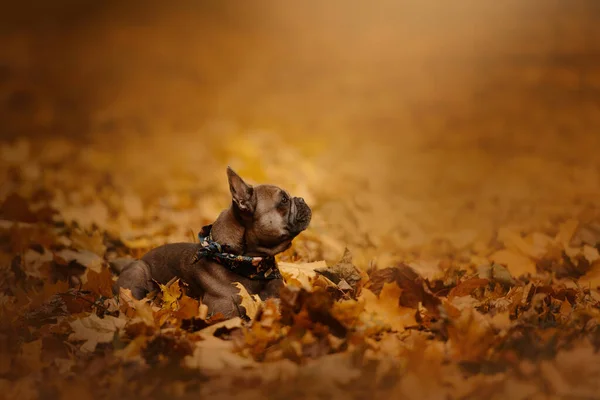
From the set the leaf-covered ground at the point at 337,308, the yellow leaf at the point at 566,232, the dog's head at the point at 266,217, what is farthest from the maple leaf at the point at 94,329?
the yellow leaf at the point at 566,232

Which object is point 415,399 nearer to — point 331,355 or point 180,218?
point 331,355

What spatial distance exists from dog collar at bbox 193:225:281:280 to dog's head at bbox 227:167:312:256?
70mm

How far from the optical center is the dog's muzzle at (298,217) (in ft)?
13.8

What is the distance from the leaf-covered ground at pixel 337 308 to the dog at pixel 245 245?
0.19 meters

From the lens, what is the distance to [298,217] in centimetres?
423

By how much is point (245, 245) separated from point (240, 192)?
0.32 m

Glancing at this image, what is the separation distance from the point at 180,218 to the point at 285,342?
3834 millimetres

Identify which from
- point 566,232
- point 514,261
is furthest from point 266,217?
point 566,232

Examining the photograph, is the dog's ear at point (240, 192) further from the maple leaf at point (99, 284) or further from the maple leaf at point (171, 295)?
the maple leaf at point (99, 284)

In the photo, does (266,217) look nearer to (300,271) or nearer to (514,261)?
(300,271)

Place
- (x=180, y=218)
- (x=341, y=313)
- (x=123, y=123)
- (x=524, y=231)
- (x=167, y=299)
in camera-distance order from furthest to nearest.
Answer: (x=123, y=123) < (x=180, y=218) < (x=524, y=231) < (x=167, y=299) < (x=341, y=313)

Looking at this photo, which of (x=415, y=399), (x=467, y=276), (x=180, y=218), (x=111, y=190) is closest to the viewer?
(x=415, y=399)

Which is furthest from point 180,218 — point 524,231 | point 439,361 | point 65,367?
point 439,361

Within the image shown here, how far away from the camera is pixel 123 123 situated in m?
10.3
